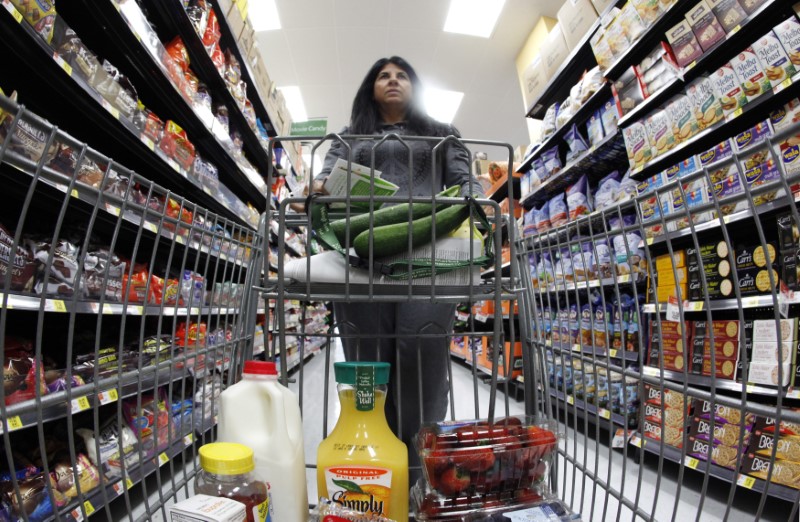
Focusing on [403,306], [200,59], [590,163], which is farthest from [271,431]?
[590,163]

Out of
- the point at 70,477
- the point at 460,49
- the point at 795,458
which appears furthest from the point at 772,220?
the point at 460,49

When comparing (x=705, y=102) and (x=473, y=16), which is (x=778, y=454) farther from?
(x=473, y=16)

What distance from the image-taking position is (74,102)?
4.70ft

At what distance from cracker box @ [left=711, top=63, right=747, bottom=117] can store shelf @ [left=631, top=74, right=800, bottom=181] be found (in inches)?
1.4

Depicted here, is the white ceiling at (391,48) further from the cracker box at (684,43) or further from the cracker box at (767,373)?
the cracker box at (767,373)

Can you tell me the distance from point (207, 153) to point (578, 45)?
8.51 ft

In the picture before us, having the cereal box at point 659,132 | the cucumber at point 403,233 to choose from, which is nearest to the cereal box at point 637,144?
the cereal box at point 659,132

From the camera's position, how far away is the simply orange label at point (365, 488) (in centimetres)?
75

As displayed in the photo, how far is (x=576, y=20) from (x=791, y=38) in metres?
1.66

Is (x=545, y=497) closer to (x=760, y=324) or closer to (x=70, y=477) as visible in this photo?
(x=760, y=324)

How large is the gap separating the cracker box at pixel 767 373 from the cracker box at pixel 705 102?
1003 millimetres

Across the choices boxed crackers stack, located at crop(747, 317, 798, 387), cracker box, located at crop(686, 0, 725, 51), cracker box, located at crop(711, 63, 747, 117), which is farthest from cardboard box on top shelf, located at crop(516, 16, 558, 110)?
boxed crackers stack, located at crop(747, 317, 798, 387)

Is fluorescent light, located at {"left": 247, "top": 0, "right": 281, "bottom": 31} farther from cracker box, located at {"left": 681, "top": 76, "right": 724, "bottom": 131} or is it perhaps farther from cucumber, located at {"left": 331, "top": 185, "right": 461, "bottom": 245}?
cucumber, located at {"left": 331, "top": 185, "right": 461, "bottom": 245}

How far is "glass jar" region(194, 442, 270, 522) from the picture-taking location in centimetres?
60
